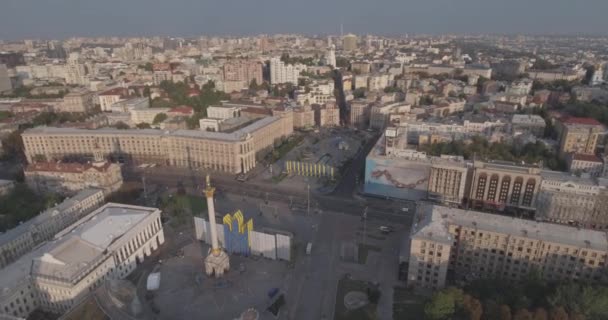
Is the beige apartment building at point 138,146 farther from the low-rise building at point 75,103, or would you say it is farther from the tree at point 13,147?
the low-rise building at point 75,103

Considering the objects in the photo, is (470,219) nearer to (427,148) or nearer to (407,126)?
(427,148)

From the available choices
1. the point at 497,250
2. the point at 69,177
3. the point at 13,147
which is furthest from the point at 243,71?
the point at 497,250

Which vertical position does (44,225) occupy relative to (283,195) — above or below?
above

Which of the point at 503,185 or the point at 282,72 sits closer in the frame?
Answer: the point at 503,185

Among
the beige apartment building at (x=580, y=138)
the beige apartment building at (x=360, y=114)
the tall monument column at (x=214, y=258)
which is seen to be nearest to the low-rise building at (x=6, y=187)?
the tall monument column at (x=214, y=258)

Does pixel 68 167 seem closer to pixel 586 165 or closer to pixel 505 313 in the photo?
pixel 505 313

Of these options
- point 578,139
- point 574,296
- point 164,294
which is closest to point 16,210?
point 164,294

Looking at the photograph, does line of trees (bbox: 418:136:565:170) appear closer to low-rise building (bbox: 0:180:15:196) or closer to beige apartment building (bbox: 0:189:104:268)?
beige apartment building (bbox: 0:189:104:268)
